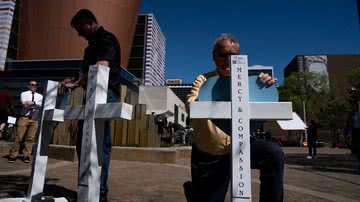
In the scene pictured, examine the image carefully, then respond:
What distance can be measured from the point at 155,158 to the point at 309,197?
4.54 m

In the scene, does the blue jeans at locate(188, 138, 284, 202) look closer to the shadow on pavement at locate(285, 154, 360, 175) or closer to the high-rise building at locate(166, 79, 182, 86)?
the shadow on pavement at locate(285, 154, 360, 175)

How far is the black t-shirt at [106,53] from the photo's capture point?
300 centimetres

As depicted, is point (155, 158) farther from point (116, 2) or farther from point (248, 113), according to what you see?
point (116, 2)

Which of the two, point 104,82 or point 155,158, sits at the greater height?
point 104,82

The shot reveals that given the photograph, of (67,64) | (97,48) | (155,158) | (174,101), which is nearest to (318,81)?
(174,101)

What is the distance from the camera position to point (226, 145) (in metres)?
2.27

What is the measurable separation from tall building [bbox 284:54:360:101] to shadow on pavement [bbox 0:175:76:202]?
3218 inches

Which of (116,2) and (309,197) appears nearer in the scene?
(309,197)

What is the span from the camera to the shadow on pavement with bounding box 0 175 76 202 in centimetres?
362

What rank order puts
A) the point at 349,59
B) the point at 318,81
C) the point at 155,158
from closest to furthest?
1. the point at 155,158
2. the point at 318,81
3. the point at 349,59

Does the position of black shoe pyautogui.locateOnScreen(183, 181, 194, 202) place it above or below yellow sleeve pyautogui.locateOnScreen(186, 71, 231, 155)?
below

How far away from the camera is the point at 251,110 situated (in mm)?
1971

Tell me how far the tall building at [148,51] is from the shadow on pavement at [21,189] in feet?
216

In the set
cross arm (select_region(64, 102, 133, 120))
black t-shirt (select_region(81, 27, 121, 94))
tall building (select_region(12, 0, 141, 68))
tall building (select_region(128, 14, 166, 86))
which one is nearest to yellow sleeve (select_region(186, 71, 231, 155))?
cross arm (select_region(64, 102, 133, 120))
